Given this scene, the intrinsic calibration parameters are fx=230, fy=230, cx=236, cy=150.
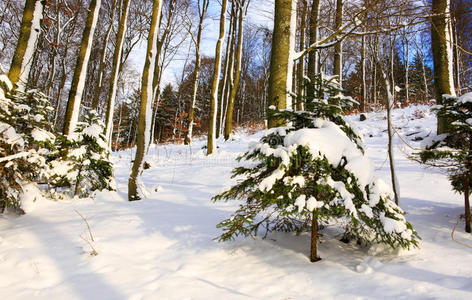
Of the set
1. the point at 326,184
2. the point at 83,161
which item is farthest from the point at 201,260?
the point at 83,161

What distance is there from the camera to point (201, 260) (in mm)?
2598

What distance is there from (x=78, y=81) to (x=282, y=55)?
5.00 m

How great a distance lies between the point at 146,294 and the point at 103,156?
3.99 metres

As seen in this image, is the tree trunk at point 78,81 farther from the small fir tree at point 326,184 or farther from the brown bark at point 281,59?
the small fir tree at point 326,184

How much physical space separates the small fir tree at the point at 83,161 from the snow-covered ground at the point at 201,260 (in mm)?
665

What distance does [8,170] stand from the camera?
315 centimetres

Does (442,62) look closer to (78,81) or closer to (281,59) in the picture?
(281,59)

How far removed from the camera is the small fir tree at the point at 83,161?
466cm

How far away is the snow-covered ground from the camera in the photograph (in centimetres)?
200

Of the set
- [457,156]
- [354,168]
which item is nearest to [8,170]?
[354,168]

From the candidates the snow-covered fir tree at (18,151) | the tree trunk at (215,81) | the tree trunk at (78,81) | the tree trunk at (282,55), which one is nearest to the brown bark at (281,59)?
the tree trunk at (282,55)

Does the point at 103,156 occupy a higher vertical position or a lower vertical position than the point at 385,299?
higher

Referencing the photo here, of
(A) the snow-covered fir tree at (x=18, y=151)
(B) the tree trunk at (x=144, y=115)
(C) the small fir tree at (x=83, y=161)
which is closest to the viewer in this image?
(A) the snow-covered fir tree at (x=18, y=151)

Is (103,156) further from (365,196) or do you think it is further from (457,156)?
(457,156)
